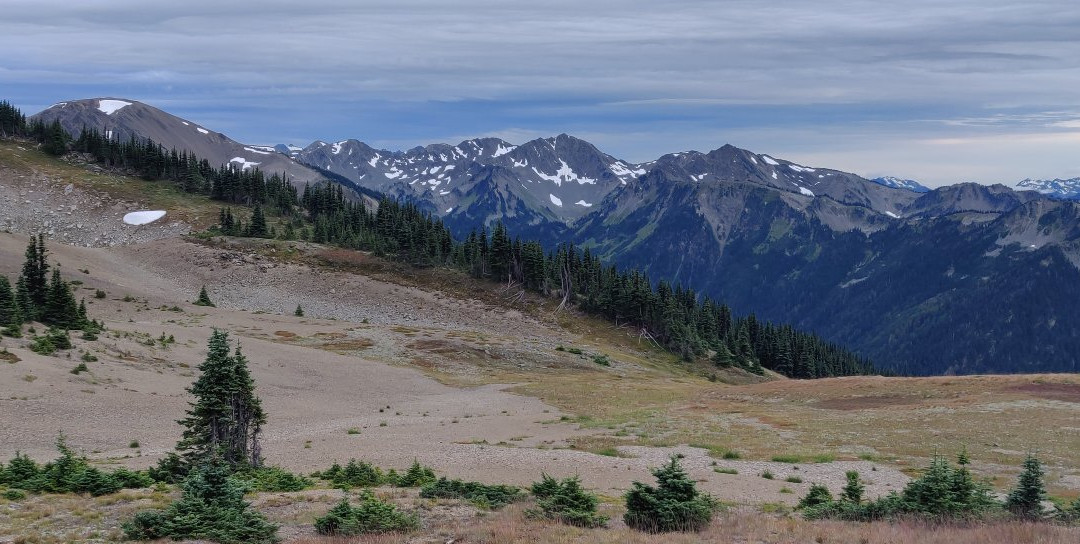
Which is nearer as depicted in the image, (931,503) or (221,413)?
(931,503)

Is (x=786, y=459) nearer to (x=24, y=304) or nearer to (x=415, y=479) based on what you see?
(x=415, y=479)

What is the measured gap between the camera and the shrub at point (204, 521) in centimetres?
1465

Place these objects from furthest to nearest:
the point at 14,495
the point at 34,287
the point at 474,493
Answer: the point at 34,287, the point at 474,493, the point at 14,495

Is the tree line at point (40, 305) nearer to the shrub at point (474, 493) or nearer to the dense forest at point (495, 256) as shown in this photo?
the shrub at point (474, 493)

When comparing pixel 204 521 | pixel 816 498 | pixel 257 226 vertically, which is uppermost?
pixel 257 226

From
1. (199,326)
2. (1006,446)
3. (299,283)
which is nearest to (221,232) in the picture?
(299,283)

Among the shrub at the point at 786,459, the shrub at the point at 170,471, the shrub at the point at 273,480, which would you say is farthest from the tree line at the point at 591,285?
the shrub at the point at 170,471

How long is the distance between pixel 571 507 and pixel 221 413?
537 inches

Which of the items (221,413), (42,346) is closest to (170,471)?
(221,413)

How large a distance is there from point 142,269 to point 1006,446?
102 m

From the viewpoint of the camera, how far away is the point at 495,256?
10825 centimetres

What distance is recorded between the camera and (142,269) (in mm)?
95000

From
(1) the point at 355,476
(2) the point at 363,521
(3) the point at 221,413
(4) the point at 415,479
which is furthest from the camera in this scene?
(3) the point at 221,413

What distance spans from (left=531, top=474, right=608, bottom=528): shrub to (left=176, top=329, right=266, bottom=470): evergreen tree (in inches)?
467
